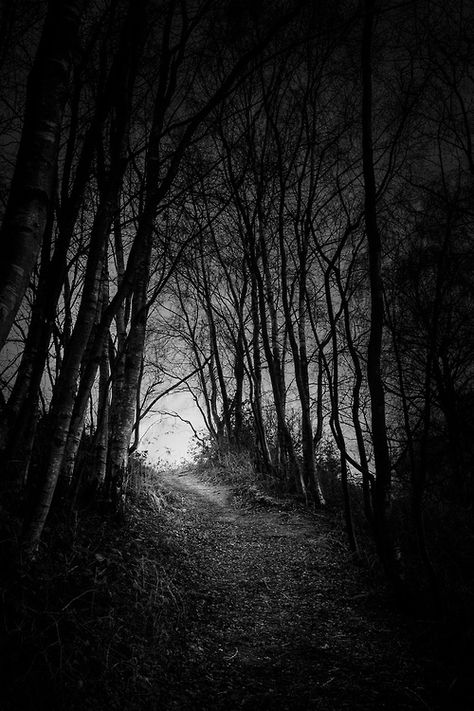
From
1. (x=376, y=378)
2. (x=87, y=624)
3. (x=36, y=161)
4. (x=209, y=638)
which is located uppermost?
(x=36, y=161)

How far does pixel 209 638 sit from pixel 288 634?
0.76 meters

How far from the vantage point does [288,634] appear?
3080 millimetres

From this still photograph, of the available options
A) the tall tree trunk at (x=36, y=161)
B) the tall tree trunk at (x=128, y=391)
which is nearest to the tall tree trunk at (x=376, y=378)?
the tall tree trunk at (x=128, y=391)

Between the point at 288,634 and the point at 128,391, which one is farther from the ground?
Result: the point at 128,391

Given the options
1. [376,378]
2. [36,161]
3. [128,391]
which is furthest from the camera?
[128,391]

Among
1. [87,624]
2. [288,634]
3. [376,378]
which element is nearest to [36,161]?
[87,624]

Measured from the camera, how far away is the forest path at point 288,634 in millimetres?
2322

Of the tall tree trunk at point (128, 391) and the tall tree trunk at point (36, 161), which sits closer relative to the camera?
the tall tree trunk at point (36, 161)

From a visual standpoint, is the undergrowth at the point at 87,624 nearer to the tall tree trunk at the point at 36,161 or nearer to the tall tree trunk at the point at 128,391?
the tall tree trunk at the point at 128,391

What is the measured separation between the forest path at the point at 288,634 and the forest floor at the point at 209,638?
0.01m

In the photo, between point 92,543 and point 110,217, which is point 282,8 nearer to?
point 110,217

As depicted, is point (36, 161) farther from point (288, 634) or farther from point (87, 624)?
point (288, 634)

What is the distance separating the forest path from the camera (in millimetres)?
2322

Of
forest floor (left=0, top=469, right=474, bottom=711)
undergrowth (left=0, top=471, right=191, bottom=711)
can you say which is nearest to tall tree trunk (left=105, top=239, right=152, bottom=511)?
forest floor (left=0, top=469, right=474, bottom=711)
